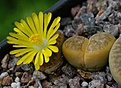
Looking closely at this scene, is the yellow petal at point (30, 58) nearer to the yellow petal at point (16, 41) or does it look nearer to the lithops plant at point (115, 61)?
the yellow petal at point (16, 41)

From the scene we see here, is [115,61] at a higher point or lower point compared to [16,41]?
lower

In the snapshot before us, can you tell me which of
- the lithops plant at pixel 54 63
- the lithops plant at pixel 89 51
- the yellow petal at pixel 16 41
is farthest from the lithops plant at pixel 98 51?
the yellow petal at pixel 16 41

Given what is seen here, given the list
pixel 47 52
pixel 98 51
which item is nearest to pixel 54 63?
pixel 47 52

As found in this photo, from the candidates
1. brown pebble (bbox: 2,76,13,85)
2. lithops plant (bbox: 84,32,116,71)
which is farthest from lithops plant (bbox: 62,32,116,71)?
brown pebble (bbox: 2,76,13,85)

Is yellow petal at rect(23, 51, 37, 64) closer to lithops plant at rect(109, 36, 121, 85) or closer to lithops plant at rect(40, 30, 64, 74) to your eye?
lithops plant at rect(40, 30, 64, 74)

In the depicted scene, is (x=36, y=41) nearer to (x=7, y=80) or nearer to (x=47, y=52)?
(x=47, y=52)

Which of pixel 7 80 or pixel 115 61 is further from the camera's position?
pixel 7 80

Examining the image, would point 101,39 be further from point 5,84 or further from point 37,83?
point 5,84
